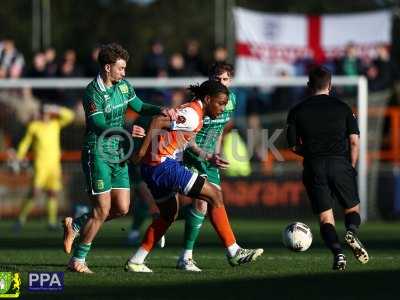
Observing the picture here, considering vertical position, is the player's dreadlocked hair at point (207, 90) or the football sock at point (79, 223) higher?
the player's dreadlocked hair at point (207, 90)

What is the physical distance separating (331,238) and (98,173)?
243 cm

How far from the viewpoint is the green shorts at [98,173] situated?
11.9 meters

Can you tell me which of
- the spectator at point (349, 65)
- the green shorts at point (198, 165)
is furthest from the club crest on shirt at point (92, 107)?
the spectator at point (349, 65)

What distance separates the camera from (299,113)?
473 inches

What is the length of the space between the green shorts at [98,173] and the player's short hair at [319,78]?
2.20m

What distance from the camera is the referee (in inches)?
471

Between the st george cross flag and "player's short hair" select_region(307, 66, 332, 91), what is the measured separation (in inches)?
467

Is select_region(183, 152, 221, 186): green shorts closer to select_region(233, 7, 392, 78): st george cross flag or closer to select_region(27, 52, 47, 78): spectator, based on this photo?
select_region(233, 7, 392, 78): st george cross flag

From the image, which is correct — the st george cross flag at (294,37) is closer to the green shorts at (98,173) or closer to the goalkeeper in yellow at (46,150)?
the goalkeeper in yellow at (46,150)

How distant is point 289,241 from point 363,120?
1032 cm

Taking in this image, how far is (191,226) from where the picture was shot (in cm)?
1273

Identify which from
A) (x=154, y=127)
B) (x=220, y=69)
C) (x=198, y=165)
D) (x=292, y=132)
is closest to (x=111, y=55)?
(x=154, y=127)

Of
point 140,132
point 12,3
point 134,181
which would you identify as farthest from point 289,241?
point 12,3

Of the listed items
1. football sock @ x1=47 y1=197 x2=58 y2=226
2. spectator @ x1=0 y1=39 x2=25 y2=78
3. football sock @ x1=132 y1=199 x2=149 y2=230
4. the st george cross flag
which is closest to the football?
football sock @ x1=132 y1=199 x2=149 y2=230
